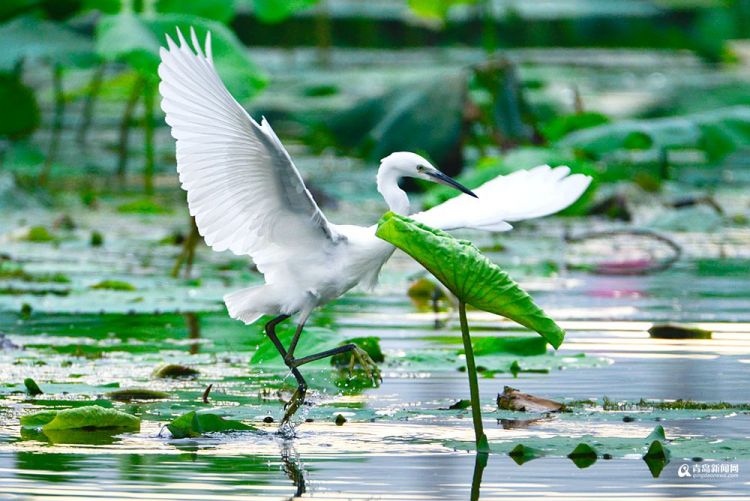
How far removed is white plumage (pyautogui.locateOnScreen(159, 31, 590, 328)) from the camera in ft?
16.4

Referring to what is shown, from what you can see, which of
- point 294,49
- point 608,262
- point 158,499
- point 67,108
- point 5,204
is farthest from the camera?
point 294,49

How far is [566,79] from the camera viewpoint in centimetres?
2070

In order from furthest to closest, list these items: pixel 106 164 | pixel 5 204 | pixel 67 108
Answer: pixel 67 108, pixel 106 164, pixel 5 204

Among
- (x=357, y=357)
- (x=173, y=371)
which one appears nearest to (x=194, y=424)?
(x=357, y=357)

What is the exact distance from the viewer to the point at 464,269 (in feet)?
14.3

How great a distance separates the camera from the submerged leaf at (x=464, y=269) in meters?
4.33

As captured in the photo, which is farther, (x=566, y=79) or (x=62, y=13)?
(x=566, y=79)

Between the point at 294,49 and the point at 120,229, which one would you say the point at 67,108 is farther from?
the point at 120,229

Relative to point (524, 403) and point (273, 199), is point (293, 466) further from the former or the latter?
point (273, 199)

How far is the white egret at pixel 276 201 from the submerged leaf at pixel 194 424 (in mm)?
387

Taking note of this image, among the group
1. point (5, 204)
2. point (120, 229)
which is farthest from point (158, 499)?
point (5, 204)

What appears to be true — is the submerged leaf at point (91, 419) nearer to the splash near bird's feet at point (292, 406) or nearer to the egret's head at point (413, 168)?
the splash near bird's feet at point (292, 406)

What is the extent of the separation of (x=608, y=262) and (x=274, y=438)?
4766mm

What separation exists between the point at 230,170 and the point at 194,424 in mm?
956
